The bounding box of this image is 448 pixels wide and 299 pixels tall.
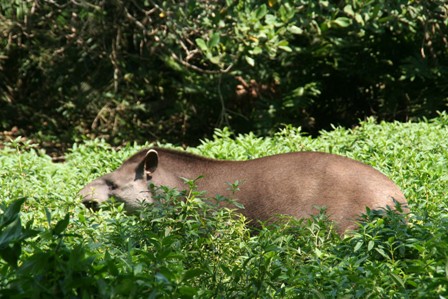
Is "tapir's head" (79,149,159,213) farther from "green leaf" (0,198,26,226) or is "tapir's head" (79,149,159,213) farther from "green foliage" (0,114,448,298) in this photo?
"green leaf" (0,198,26,226)

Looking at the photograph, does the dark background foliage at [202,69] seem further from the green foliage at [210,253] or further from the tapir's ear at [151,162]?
the green foliage at [210,253]

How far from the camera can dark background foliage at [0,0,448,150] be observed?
11773 mm

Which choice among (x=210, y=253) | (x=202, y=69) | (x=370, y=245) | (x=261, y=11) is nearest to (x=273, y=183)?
(x=210, y=253)

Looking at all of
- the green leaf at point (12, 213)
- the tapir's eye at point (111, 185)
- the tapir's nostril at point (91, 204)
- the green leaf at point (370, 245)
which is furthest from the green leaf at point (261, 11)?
the green leaf at point (12, 213)

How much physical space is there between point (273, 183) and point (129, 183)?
4.61 ft

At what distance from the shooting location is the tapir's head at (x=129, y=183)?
25.7 feet

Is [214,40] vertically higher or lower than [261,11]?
lower

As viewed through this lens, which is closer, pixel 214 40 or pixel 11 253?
pixel 11 253

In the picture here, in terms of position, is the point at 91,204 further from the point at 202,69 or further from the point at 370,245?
the point at 202,69

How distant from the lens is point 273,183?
725 centimetres

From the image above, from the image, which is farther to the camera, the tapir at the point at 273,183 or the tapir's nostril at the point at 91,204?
the tapir's nostril at the point at 91,204

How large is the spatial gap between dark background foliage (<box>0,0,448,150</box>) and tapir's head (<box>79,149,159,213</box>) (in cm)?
336

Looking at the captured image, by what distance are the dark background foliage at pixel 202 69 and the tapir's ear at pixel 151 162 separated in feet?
11.0

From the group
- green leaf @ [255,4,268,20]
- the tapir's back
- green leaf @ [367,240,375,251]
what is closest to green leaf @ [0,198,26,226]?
green leaf @ [367,240,375,251]
